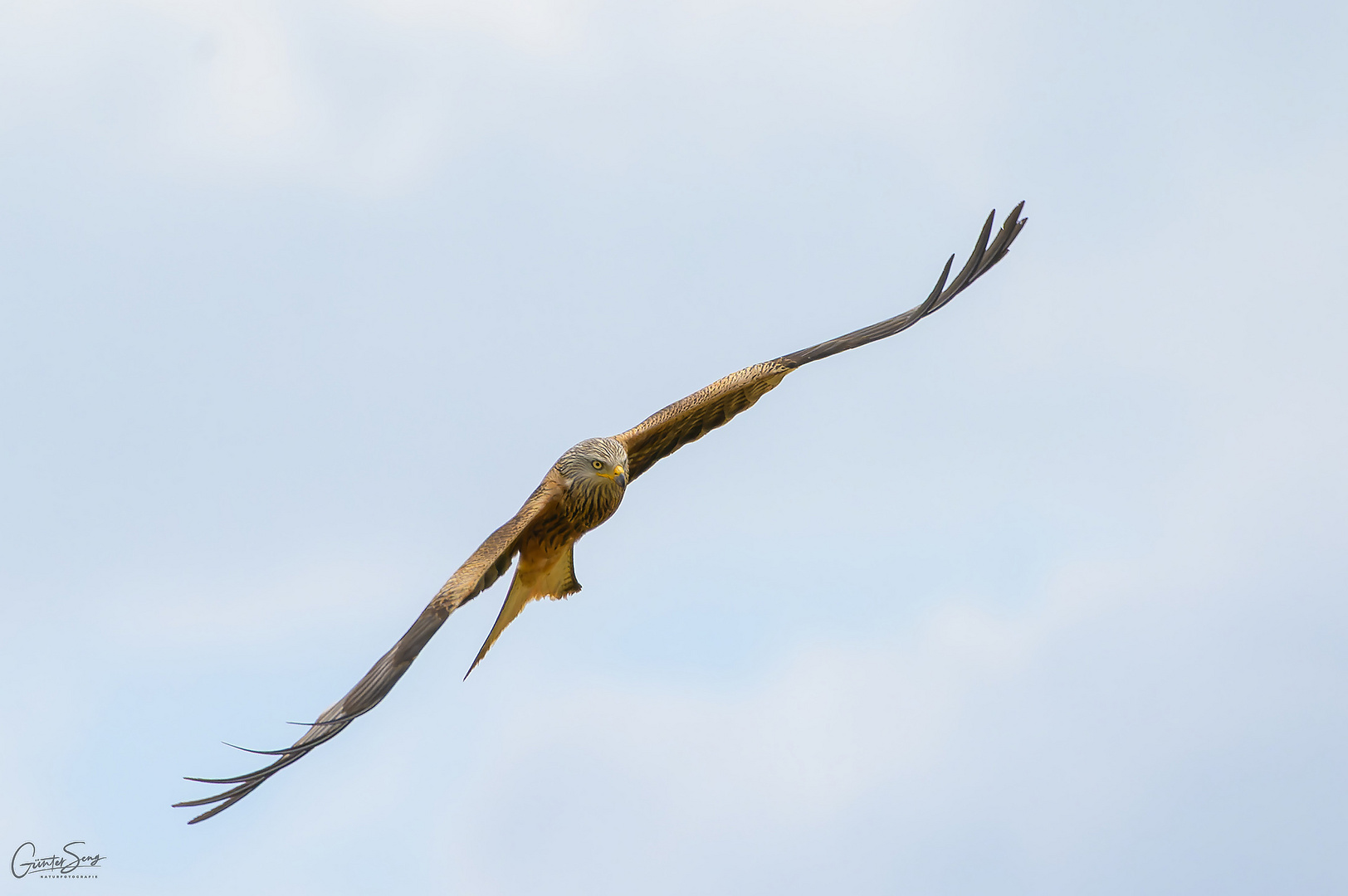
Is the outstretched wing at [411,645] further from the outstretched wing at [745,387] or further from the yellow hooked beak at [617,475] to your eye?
the outstretched wing at [745,387]

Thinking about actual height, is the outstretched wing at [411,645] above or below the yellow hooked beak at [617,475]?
below

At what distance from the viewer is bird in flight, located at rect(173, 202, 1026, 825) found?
45.9 feet

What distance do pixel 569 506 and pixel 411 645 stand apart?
3.38m

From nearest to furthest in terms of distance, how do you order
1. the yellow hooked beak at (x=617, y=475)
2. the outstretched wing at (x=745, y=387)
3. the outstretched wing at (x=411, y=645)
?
the outstretched wing at (x=411, y=645) < the yellow hooked beak at (x=617, y=475) < the outstretched wing at (x=745, y=387)

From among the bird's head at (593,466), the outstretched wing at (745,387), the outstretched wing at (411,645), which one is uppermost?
the outstretched wing at (745,387)

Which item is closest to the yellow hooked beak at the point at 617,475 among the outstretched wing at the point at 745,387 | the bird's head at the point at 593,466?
the bird's head at the point at 593,466

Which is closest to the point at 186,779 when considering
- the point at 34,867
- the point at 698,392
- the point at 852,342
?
the point at 34,867

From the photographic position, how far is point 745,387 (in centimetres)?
1909

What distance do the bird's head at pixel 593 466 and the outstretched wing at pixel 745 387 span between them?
1.22 meters

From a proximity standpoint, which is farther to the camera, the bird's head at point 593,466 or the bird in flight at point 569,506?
the bird's head at point 593,466

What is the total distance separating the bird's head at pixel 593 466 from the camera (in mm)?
17109

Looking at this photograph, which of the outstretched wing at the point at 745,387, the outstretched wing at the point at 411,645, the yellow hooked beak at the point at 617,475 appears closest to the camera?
the outstretched wing at the point at 411,645

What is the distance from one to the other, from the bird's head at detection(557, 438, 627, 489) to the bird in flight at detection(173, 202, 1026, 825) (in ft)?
0.03

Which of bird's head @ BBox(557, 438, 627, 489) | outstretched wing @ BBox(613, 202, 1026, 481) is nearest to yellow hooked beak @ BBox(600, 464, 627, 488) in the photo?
bird's head @ BBox(557, 438, 627, 489)
